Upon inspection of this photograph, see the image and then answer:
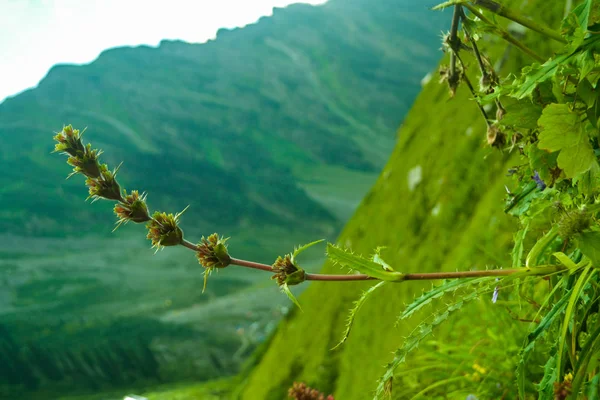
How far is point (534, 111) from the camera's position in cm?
81

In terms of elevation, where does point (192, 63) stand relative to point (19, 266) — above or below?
above

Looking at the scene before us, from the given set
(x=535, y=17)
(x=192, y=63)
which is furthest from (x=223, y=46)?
(x=535, y=17)

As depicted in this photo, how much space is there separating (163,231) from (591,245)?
68 centimetres

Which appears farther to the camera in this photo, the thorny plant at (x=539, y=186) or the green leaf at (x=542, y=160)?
the green leaf at (x=542, y=160)

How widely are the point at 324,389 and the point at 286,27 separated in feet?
342

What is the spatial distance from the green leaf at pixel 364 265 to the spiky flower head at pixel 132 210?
13.1 inches

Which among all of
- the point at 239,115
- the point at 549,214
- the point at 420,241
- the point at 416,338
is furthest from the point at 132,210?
the point at 239,115

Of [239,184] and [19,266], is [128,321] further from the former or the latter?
[239,184]

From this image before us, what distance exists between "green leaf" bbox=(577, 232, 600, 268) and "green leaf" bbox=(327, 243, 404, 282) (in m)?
0.28

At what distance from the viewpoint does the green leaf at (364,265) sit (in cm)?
79

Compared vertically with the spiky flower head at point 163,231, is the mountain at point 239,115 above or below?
above

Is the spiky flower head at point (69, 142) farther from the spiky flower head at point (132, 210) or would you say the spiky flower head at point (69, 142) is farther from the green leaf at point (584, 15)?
the green leaf at point (584, 15)

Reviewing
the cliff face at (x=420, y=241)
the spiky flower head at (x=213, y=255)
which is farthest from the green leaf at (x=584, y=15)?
the cliff face at (x=420, y=241)

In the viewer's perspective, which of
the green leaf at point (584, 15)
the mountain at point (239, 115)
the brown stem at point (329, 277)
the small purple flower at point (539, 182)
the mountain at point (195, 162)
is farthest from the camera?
the mountain at point (239, 115)
